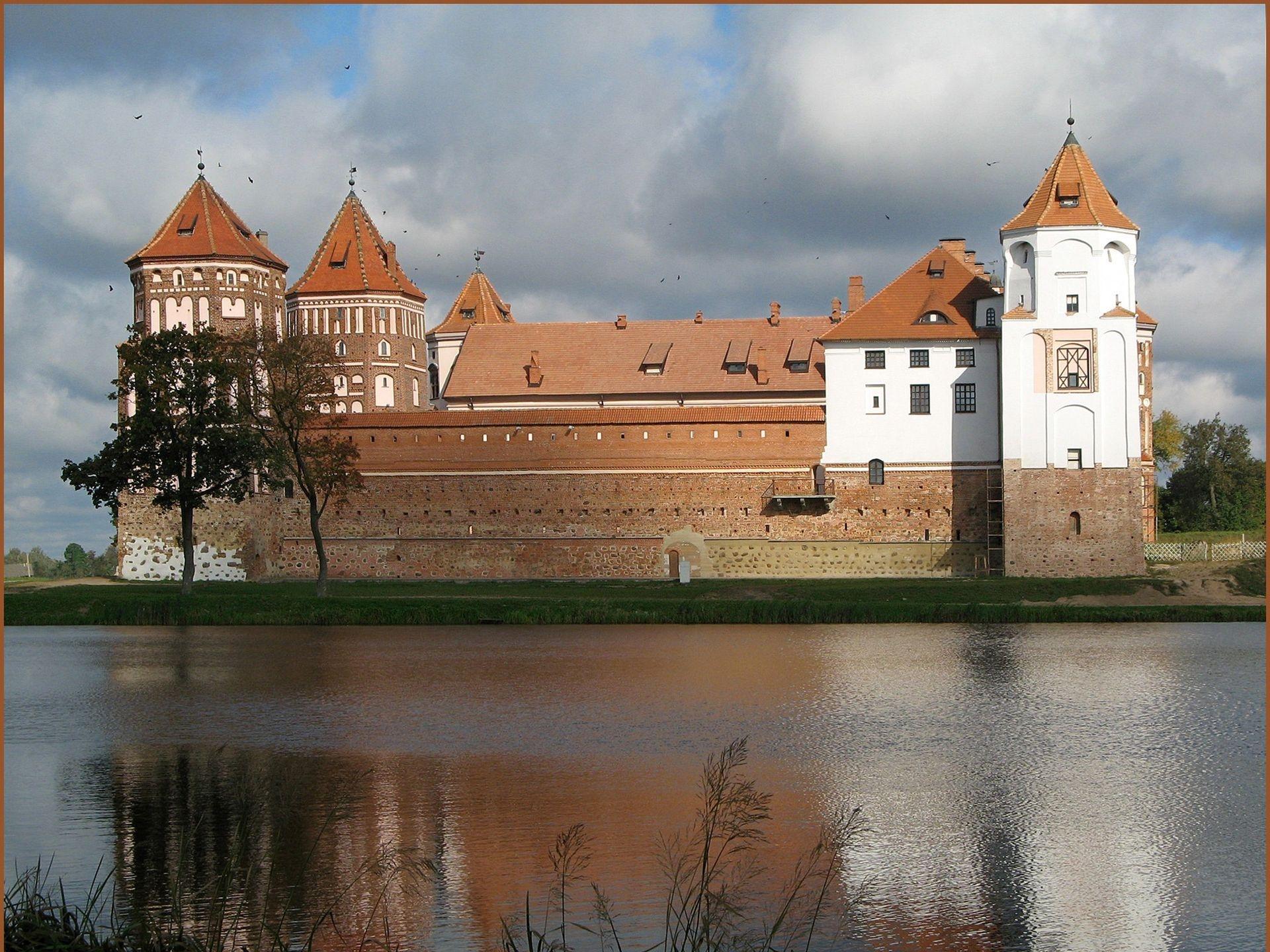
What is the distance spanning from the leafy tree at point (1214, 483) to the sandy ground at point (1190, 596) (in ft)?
55.1

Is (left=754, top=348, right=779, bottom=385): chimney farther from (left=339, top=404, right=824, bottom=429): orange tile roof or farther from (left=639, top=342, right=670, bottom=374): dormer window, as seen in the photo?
(left=339, top=404, right=824, bottom=429): orange tile roof

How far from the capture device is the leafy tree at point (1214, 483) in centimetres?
4862

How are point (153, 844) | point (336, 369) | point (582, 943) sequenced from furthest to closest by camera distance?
point (336, 369)
point (153, 844)
point (582, 943)

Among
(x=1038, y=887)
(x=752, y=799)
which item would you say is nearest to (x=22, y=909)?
(x=752, y=799)

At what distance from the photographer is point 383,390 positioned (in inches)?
1881

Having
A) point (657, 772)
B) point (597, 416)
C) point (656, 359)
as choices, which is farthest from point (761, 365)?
point (657, 772)

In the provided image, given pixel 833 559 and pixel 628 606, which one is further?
pixel 833 559

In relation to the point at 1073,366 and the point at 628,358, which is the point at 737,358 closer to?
the point at 628,358

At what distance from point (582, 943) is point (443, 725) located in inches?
295

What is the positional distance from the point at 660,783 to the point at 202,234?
32829 mm

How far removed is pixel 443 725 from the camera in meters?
15.4

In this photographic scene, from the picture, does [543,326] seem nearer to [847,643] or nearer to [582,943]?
[847,643]

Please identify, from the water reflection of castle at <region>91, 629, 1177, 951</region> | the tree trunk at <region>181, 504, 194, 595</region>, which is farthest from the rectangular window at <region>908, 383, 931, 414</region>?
the tree trunk at <region>181, 504, 194, 595</region>

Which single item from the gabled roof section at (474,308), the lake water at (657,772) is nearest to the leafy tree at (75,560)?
the gabled roof section at (474,308)
